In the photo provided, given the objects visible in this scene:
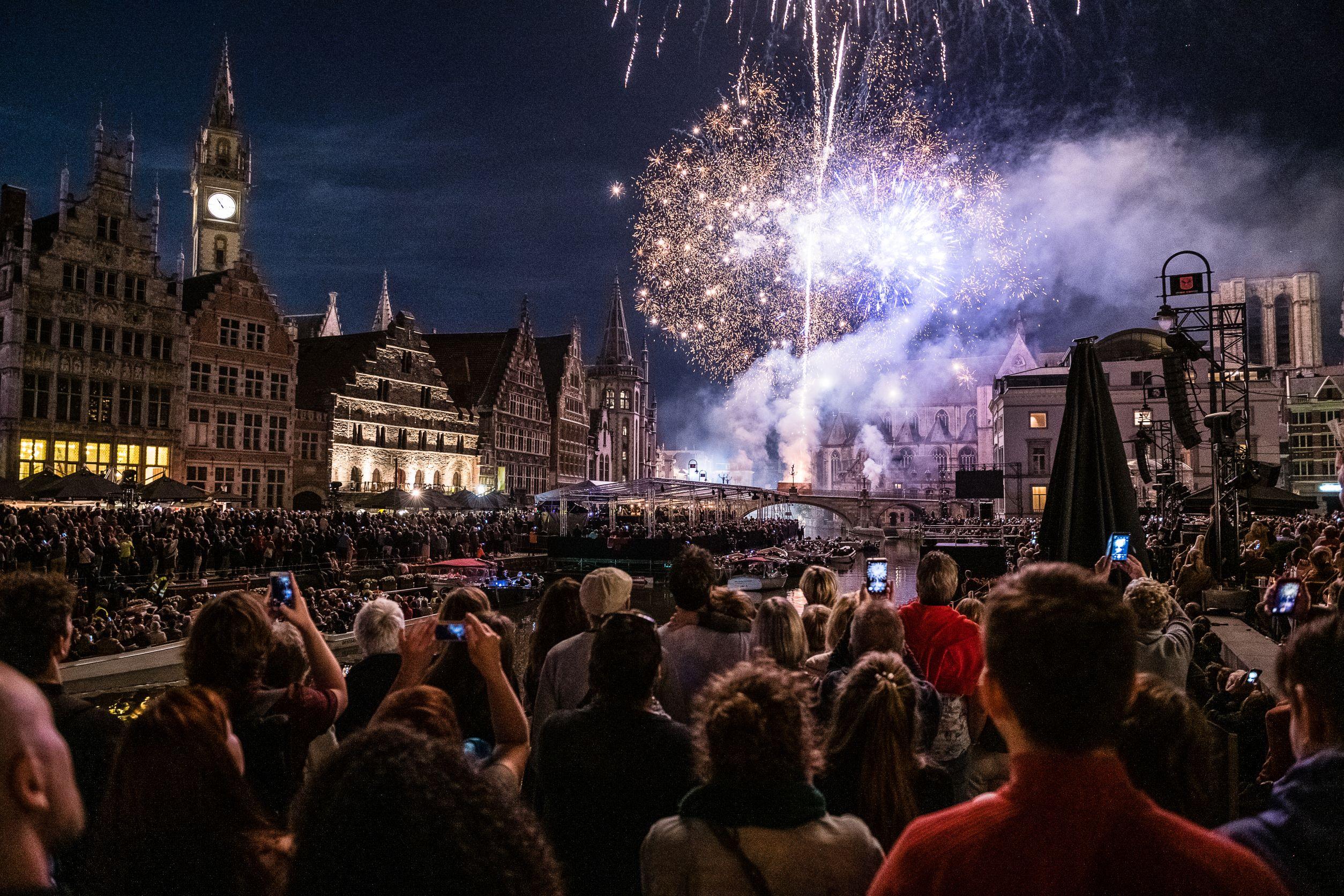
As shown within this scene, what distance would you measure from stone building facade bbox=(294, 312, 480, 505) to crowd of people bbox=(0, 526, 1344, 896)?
Answer: 3871cm

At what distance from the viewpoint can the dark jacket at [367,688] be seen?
394cm

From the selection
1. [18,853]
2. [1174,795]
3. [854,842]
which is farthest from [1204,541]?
[18,853]

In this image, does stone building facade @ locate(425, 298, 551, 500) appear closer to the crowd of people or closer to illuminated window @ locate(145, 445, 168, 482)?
illuminated window @ locate(145, 445, 168, 482)

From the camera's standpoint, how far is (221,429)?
35.0 metres

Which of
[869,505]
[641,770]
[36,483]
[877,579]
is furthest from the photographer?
[869,505]

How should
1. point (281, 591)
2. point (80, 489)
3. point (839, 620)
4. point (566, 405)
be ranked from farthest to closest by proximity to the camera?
point (566, 405), point (80, 489), point (839, 620), point (281, 591)

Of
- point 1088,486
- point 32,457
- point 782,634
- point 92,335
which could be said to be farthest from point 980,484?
point 782,634

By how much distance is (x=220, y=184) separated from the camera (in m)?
→ 52.3

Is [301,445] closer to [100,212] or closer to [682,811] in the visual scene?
[100,212]

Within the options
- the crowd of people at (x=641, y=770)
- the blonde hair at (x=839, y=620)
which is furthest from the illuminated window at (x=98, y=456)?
the blonde hair at (x=839, y=620)

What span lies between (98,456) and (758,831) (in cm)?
3472

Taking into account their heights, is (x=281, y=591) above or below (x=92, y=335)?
below

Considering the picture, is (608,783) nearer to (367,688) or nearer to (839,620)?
(367,688)

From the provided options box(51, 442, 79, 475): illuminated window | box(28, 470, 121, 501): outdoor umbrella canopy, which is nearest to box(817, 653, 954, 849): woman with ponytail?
box(28, 470, 121, 501): outdoor umbrella canopy
